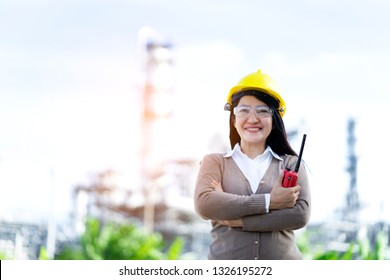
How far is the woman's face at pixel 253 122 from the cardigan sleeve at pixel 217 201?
0.12 m

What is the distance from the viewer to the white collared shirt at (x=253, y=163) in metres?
1.70

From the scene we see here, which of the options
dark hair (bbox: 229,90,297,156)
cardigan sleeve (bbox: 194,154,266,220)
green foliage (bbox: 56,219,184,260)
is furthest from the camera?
green foliage (bbox: 56,219,184,260)

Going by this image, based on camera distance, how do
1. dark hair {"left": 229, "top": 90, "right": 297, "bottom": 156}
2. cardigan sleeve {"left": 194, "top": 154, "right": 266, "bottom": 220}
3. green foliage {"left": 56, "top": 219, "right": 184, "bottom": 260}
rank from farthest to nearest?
green foliage {"left": 56, "top": 219, "right": 184, "bottom": 260}
dark hair {"left": 229, "top": 90, "right": 297, "bottom": 156}
cardigan sleeve {"left": 194, "top": 154, "right": 266, "bottom": 220}

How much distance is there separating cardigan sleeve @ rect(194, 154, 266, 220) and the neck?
11 cm

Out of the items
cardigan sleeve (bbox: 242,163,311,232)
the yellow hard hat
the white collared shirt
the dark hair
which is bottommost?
cardigan sleeve (bbox: 242,163,311,232)

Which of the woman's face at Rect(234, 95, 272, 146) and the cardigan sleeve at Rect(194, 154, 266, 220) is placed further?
the woman's face at Rect(234, 95, 272, 146)

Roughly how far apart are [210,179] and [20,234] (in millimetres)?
13757

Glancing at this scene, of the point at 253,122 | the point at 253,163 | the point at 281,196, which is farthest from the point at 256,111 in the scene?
the point at 281,196

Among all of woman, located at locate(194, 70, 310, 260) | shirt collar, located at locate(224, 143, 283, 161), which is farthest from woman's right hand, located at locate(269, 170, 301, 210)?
shirt collar, located at locate(224, 143, 283, 161)

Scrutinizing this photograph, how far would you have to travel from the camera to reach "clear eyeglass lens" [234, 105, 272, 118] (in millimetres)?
1718

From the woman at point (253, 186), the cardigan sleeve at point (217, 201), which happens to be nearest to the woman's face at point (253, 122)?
the woman at point (253, 186)

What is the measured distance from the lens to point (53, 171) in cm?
1561

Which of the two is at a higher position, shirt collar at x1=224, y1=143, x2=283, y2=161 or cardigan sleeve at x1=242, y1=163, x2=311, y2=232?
shirt collar at x1=224, y1=143, x2=283, y2=161

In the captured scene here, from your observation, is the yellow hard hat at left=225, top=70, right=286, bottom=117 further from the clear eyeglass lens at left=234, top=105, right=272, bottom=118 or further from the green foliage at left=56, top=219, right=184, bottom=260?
the green foliage at left=56, top=219, right=184, bottom=260
